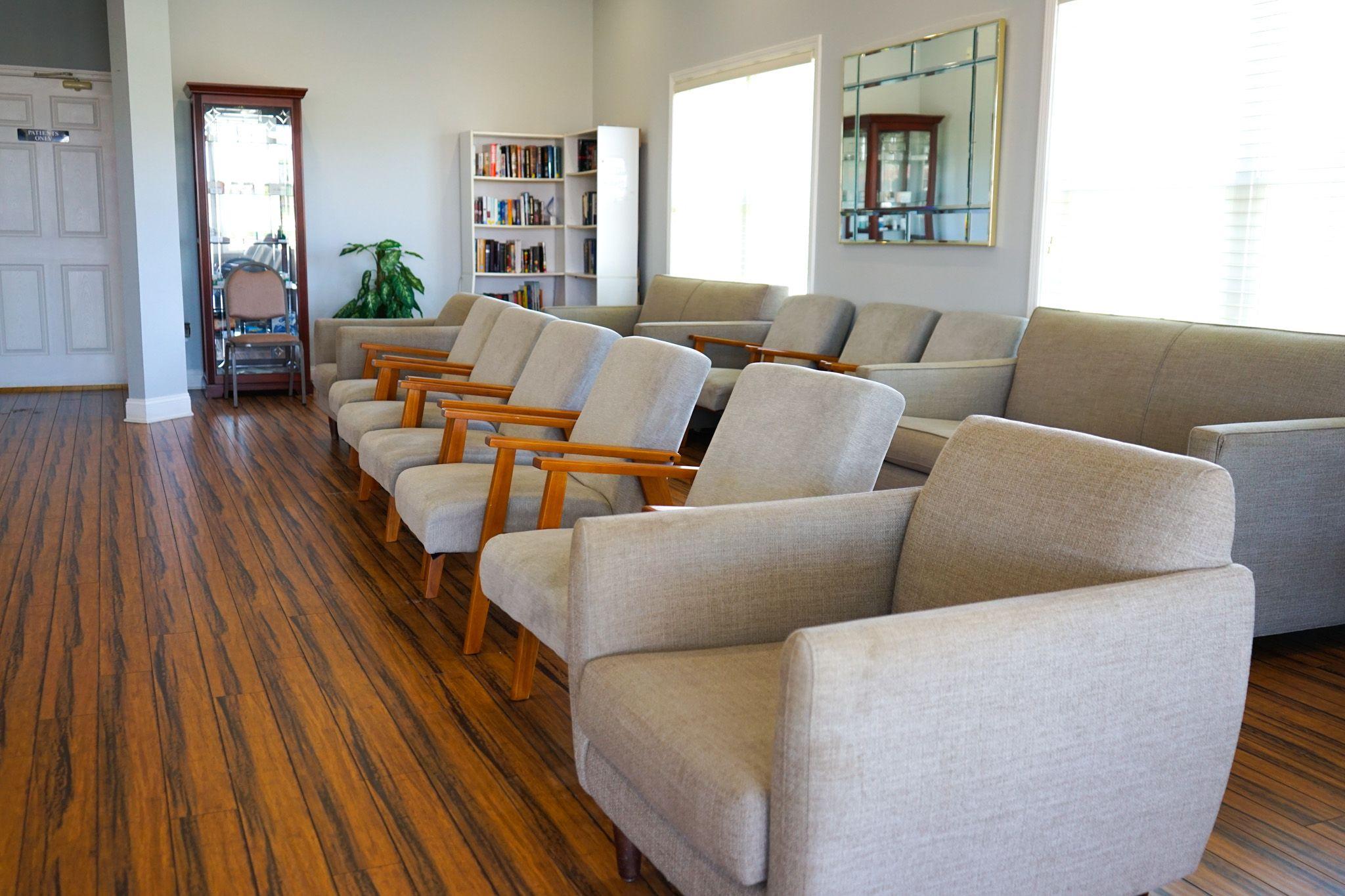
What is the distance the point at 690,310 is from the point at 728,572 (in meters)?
5.37

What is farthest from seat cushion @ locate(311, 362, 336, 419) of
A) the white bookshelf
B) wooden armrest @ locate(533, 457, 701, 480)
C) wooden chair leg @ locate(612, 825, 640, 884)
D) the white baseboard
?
wooden chair leg @ locate(612, 825, 640, 884)

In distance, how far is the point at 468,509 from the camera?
328 cm

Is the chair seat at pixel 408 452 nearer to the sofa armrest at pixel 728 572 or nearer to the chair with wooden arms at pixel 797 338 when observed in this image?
the sofa armrest at pixel 728 572

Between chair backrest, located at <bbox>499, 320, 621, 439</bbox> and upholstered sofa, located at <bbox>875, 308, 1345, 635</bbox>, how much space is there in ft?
3.99

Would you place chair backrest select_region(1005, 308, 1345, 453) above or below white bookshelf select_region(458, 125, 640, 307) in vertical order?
below

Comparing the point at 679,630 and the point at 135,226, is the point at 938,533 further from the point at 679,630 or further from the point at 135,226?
the point at 135,226

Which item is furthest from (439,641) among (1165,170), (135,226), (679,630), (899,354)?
(135,226)

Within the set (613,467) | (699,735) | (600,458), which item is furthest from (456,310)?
(699,735)

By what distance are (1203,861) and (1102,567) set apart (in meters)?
0.78

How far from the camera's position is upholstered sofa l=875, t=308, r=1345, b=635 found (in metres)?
3.16

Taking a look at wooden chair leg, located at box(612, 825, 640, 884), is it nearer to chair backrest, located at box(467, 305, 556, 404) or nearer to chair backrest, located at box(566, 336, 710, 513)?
chair backrest, located at box(566, 336, 710, 513)

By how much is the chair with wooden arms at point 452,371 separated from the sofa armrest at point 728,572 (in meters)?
2.32

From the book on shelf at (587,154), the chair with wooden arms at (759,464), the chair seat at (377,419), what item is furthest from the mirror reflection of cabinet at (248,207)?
the chair with wooden arms at (759,464)

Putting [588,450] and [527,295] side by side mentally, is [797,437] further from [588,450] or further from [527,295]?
[527,295]
